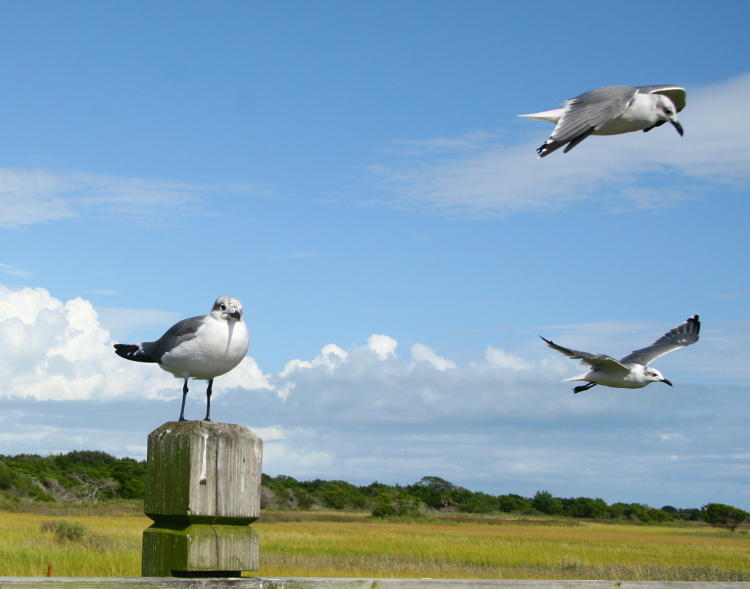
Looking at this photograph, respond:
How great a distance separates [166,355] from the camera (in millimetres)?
4523

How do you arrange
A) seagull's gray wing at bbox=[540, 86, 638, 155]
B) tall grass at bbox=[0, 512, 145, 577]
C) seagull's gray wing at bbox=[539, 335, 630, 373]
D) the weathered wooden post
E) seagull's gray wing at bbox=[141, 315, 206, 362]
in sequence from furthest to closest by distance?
tall grass at bbox=[0, 512, 145, 577], seagull's gray wing at bbox=[539, 335, 630, 373], seagull's gray wing at bbox=[540, 86, 638, 155], seagull's gray wing at bbox=[141, 315, 206, 362], the weathered wooden post

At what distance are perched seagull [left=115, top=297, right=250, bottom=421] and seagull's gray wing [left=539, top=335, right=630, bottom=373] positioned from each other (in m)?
6.08

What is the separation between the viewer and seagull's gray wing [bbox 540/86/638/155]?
5.30 meters

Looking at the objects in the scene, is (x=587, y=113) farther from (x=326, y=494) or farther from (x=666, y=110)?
(x=326, y=494)

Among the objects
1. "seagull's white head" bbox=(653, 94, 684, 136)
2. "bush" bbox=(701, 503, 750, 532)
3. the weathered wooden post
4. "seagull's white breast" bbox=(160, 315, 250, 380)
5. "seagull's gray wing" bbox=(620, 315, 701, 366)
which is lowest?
"bush" bbox=(701, 503, 750, 532)

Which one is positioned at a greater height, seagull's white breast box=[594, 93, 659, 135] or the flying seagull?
seagull's white breast box=[594, 93, 659, 135]

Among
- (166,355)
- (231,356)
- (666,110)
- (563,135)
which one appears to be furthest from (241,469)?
(666,110)

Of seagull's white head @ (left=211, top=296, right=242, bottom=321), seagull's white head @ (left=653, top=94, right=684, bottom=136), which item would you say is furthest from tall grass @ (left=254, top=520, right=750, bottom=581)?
seagull's white head @ (left=211, top=296, right=242, bottom=321)

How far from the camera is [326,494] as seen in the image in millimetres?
67750

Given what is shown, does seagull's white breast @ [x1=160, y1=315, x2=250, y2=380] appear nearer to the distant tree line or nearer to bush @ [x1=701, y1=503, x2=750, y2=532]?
the distant tree line

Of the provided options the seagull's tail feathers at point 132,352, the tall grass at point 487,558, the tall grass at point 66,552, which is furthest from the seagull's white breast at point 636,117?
the tall grass at point 487,558

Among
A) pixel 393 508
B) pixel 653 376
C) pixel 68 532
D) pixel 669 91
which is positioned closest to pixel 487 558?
pixel 68 532

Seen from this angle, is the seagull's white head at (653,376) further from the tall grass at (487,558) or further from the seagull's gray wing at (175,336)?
the tall grass at (487,558)

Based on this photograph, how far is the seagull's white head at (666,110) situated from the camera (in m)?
6.43
